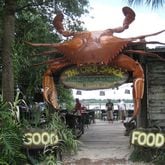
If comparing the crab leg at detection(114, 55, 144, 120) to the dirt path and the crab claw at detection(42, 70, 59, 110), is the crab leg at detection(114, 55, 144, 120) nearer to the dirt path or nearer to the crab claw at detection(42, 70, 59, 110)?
the dirt path

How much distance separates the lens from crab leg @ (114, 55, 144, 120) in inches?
528

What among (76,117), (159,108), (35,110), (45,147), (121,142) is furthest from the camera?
(76,117)

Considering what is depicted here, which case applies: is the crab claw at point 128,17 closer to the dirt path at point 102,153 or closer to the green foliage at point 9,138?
the dirt path at point 102,153

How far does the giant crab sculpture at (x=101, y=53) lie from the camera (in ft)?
44.6

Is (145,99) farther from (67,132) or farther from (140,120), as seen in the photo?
(67,132)

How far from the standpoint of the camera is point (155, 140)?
11.6 metres

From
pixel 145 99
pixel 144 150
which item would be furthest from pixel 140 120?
pixel 144 150

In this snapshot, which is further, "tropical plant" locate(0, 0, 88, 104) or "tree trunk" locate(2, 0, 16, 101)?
"tropical plant" locate(0, 0, 88, 104)

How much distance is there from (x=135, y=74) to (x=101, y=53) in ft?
3.62

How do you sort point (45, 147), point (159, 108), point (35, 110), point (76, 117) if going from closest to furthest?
1. point (45, 147)
2. point (35, 110)
3. point (159, 108)
4. point (76, 117)

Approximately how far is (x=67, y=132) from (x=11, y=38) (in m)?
2.90

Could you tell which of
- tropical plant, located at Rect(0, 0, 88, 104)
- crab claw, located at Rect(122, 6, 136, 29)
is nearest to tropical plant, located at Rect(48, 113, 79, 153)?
tropical plant, located at Rect(0, 0, 88, 104)

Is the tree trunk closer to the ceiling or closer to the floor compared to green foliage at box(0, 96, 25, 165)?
closer to the ceiling

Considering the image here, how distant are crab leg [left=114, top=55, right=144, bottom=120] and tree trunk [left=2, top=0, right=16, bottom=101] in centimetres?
323
